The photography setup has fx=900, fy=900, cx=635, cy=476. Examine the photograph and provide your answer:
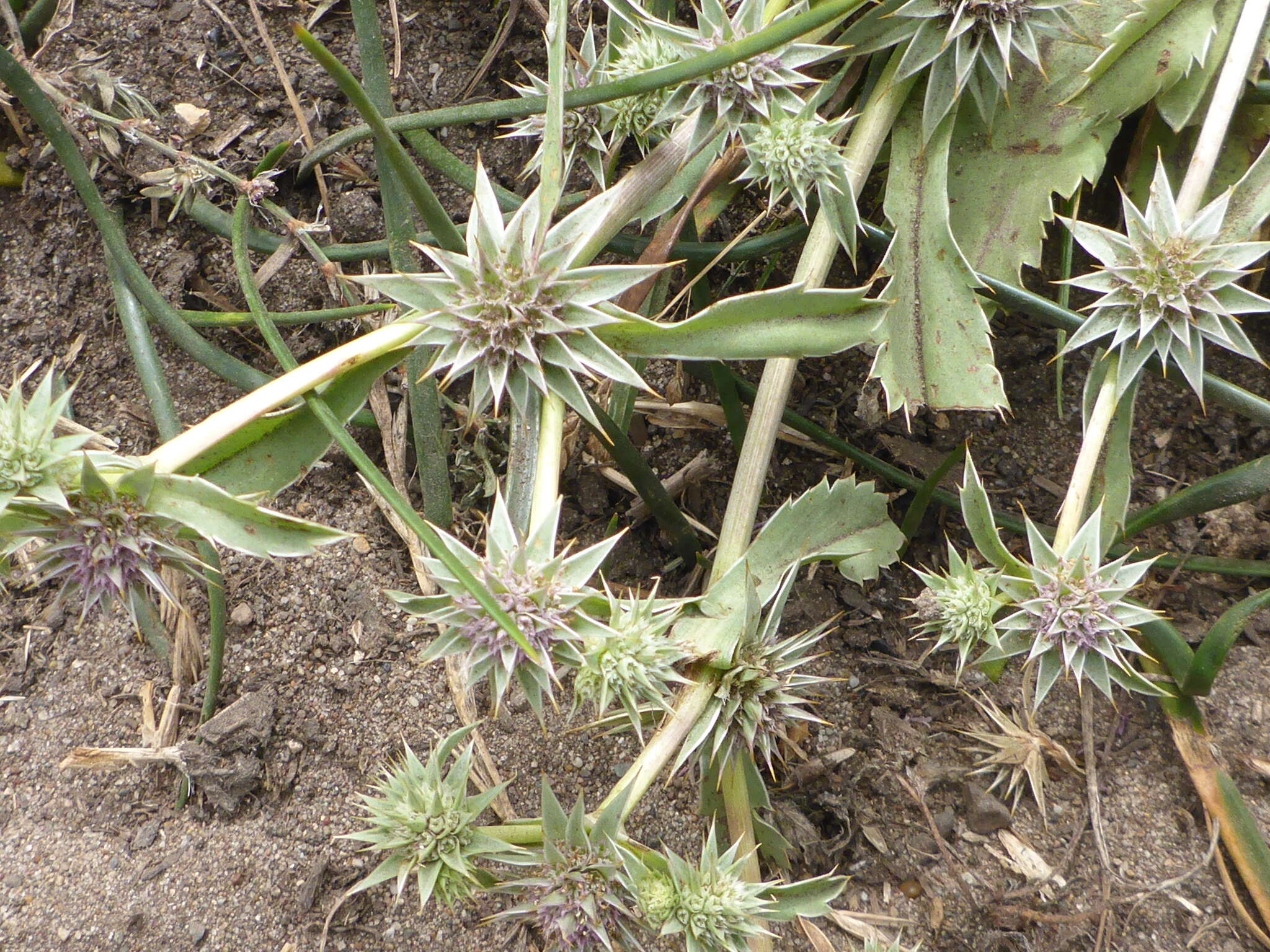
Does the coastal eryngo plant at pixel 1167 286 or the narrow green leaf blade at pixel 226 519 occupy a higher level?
the coastal eryngo plant at pixel 1167 286

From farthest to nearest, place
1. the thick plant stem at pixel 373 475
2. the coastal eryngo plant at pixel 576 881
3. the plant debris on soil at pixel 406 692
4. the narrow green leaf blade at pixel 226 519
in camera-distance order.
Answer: the plant debris on soil at pixel 406 692 < the coastal eryngo plant at pixel 576 881 < the narrow green leaf blade at pixel 226 519 < the thick plant stem at pixel 373 475

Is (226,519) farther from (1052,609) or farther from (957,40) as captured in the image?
(957,40)

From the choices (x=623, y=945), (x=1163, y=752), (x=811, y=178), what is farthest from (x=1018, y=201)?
(x=623, y=945)

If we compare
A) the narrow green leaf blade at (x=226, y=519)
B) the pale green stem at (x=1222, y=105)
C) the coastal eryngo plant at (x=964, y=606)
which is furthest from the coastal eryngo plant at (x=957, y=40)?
the narrow green leaf blade at (x=226, y=519)

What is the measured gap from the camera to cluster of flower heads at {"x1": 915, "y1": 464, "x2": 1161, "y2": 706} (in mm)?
1431

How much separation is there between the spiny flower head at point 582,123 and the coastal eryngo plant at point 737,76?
160 millimetres

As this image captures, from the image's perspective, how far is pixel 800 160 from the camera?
1554mm

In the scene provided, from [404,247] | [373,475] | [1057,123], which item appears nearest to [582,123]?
[404,247]

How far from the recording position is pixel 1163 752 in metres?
1.90

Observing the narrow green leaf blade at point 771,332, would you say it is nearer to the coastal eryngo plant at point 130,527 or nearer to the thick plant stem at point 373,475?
the thick plant stem at point 373,475

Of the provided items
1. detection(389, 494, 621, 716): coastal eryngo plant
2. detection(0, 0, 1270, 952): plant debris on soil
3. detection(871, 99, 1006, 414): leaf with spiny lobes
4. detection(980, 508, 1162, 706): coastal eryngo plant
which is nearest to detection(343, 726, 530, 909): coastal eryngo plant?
detection(389, 494, 621, 716): coastal eryngo plant

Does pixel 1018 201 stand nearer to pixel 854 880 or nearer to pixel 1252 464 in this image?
pixel 1252 464

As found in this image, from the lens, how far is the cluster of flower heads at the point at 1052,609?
1431mm

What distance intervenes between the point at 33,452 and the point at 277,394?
324 millimetres
